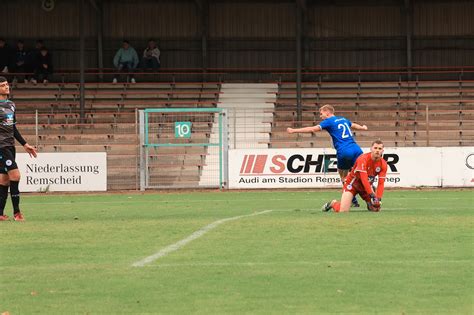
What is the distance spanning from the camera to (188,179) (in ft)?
101

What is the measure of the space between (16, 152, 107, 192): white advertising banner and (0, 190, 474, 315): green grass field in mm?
12888

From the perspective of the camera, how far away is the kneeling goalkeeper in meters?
17.0

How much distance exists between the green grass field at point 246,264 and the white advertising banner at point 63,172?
12.9m

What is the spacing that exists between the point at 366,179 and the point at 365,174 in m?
0.09

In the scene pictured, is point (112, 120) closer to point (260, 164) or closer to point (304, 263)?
point (260, 164)

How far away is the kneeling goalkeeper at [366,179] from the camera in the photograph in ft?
55.9

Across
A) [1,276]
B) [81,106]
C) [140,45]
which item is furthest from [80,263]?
[140,45]

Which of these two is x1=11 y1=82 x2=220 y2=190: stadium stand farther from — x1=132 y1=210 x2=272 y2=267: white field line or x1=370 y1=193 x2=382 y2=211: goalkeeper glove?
x1=132 y1=210 x2=272 y2=267: white field line

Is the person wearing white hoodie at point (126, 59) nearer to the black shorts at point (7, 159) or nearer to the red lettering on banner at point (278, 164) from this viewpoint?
the red lettering on banner at point (278, 164)

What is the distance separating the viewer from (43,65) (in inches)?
1602

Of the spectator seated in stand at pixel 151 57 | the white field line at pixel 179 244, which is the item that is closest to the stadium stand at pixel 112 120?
the spectator seated in stand at pixel 151 57

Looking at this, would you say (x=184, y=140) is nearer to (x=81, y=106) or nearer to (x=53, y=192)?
(x=53, y=192)

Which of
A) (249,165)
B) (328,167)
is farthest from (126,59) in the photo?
(328,167)

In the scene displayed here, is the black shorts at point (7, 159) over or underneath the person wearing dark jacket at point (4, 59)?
underneath
